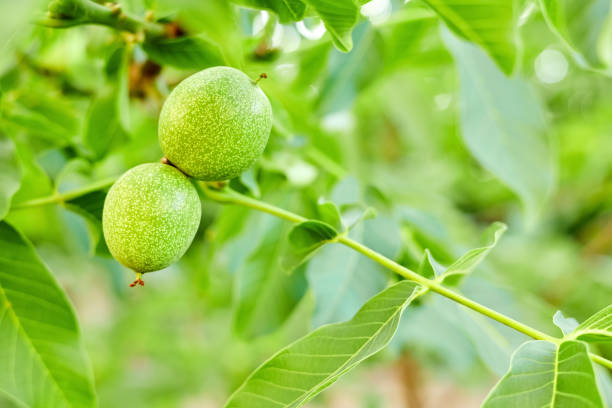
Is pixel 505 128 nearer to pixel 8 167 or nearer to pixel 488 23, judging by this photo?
pixel 488 23

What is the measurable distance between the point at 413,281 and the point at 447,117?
139 cm

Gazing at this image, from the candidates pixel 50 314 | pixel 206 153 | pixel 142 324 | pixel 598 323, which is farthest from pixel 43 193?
pixel 142 324

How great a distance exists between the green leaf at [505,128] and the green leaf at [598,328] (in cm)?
32

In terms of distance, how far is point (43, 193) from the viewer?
0.62 meters

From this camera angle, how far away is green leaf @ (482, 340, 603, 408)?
1.35ft

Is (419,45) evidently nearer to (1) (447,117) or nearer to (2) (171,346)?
(1) (447,117)

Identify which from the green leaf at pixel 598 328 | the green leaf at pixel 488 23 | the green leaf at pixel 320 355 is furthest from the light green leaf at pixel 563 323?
the green leaf at pixel 488 23

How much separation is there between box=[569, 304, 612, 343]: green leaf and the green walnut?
361 mm

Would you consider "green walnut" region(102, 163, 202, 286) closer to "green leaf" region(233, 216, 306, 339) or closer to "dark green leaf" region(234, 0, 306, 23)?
"dark green leaf" region(234, 0, 306, 23)

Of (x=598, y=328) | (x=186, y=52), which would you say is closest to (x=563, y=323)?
(x=598, y=328)

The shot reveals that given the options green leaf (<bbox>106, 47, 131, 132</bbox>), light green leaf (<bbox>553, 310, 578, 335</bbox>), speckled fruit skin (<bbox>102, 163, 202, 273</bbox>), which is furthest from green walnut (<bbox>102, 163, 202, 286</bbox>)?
light green leaf (<bbox>553, 310, 578, 335</bbox>)

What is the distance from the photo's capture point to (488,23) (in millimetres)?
494

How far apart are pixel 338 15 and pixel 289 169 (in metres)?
0.65

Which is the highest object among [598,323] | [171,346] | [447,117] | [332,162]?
[598,323]
